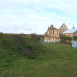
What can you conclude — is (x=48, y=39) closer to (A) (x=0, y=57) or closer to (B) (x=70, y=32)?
(B) (x=70, y=32)

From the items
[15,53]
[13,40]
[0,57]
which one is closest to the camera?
[0,57]

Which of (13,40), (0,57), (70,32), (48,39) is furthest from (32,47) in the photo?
(48,39)

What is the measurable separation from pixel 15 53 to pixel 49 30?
37.5 meters

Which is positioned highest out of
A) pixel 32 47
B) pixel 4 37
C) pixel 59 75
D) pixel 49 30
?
pixel 49 30

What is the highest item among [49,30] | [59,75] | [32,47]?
[49,30]

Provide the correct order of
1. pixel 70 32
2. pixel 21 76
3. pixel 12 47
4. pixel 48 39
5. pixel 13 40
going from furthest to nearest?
pixel 48 39, pixel 70 32, pixel 13 40, pixel 12 47, pixel 21 76

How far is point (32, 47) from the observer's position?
1142 centimetres

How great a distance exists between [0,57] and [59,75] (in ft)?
14.4

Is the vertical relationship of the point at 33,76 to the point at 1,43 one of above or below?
below

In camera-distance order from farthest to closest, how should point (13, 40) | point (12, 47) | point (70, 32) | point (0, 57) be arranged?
1. point (70, 32)
2. point (13, 40)
3. point (12, 47)
4. point (0, 57)

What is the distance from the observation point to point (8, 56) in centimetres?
891

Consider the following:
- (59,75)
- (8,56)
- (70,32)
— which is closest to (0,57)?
(8,56)

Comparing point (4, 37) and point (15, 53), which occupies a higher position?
point (4, 37)

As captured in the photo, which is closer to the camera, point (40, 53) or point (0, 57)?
point (0, 57)
